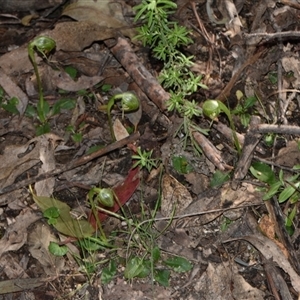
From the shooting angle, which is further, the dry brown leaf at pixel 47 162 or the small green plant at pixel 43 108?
the small green plant at pixel 43 108

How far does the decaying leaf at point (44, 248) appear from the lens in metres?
3.01

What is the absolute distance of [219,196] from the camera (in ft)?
10.3

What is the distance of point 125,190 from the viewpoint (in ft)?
10.5

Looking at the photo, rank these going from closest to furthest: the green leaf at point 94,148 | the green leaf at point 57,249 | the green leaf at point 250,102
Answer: the green leaf at point 57,249
the green leaf at point 94,148
the green leaf at point 250,102

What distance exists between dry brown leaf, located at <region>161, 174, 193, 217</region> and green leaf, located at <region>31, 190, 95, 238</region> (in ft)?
1.17

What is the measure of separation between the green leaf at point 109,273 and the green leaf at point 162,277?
7.2 inches

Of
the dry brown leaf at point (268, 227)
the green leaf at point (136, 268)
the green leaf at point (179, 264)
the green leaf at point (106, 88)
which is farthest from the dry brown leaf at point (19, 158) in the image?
the dry brown leaf at point (268, 227)

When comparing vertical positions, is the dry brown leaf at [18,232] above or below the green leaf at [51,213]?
below

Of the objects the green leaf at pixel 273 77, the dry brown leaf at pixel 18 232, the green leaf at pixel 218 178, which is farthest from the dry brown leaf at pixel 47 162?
the green leaf at pixel 273 77

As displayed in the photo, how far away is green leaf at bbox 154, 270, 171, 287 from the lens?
2.92 meters

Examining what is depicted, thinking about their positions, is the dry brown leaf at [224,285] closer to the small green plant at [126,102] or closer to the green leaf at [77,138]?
the small green plant at [126,102]

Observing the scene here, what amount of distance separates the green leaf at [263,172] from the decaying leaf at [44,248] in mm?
965

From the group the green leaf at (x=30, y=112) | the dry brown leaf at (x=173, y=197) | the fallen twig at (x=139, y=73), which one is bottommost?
the dry brown leaf at (x=173, y=197)

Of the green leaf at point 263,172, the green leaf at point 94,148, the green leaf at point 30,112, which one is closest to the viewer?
the green leaf at point 263,172
